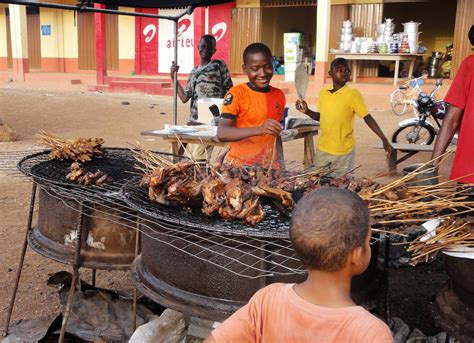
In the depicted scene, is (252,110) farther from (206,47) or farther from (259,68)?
(206,47)

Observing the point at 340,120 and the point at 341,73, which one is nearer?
the point at 340,120

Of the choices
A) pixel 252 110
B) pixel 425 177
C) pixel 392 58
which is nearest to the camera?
pixel 252 110

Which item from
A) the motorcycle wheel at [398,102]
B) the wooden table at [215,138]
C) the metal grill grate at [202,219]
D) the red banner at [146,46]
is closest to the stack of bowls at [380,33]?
the motorcycle wheel at [398,102]

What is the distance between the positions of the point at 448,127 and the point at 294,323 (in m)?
2.44

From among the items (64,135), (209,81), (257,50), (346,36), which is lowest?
(64,135)

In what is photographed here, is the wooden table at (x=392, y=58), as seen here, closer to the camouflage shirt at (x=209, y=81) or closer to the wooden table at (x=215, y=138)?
the wooden table at (x=215, y=138)

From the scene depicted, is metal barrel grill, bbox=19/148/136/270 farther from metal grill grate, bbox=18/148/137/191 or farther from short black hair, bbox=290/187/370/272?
short black hair, bbox=290/187/370/272

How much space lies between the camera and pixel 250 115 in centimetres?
385

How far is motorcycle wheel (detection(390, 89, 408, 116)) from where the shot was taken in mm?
14832

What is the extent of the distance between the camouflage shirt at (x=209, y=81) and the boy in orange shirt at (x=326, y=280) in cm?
507

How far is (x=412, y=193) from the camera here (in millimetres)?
2719

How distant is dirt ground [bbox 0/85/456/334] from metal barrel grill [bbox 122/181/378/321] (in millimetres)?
1574

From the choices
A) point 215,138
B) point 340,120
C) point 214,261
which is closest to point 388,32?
point 340,120

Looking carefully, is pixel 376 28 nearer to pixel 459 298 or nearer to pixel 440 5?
pixel 440 5
